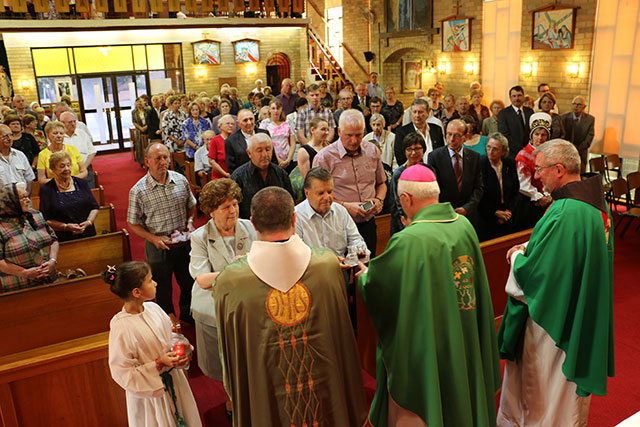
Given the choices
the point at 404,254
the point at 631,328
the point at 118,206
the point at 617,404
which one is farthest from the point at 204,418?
the point at 118,206

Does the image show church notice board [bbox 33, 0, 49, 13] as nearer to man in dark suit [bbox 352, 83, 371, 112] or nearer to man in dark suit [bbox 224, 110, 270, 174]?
man in dark suit [bbox 352, 83, 371, 112]

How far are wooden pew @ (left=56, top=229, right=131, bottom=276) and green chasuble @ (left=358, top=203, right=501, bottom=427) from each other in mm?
2919

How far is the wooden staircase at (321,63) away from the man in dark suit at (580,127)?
405 inches

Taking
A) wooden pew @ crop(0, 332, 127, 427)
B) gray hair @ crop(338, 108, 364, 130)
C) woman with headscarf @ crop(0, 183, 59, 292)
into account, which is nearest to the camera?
wooden pew @ crop(0, 332, 127, 427)

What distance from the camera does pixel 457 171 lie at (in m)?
5.21

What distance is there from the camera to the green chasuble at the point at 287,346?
99.5 inches

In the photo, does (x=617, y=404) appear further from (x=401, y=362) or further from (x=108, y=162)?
(x=108, y=162)

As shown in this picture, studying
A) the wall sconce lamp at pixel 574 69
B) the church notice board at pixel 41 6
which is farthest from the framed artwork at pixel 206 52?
the wall sconce lamp at pixel 574 69

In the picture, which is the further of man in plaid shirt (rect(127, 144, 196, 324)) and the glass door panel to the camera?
the glass door panel

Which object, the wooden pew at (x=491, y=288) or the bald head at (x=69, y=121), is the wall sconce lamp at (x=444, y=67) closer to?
the bald head at (x=69, y=121)

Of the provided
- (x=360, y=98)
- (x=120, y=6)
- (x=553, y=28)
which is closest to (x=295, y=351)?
(x=360, y=98)

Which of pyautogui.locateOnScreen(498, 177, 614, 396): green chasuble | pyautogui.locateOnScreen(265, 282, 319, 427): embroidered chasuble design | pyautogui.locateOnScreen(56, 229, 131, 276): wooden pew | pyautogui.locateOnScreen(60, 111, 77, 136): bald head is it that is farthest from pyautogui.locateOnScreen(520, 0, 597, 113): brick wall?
pyautogui.locateOnScreen(265, 282, 319, 427): embroidered chasuble design

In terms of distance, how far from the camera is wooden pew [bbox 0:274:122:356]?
12.5 ft

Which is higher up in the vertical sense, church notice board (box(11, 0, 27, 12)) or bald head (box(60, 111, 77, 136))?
church notice board (box(11, 0, 27, 12))
